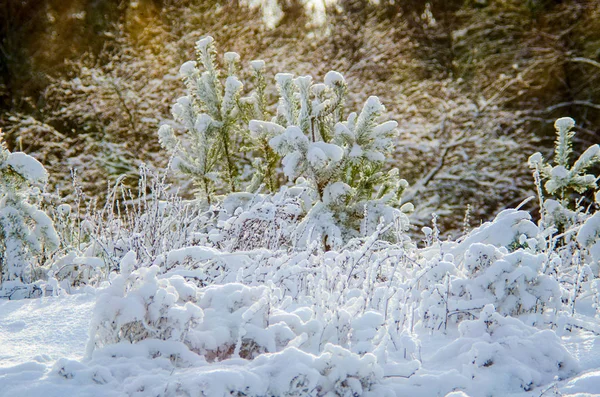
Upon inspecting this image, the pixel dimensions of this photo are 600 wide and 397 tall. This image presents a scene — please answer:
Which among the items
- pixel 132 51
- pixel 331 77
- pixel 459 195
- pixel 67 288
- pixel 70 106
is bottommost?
pixel 459 195

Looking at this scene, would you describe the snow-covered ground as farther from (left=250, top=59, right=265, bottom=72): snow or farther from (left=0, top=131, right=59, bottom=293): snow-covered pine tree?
(left=250, top=59, right=265, bottom=72): snow

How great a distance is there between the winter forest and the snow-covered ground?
1 cm

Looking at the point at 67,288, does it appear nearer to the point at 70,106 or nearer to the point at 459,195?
the point at 70,106

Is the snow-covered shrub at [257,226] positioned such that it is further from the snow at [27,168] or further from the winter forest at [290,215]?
the snow at [27,168]

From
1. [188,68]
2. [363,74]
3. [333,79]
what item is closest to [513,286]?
[333,79]

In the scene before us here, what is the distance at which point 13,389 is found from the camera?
1.96m

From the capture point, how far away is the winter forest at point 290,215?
89.4 inches

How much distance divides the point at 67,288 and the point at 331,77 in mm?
2895

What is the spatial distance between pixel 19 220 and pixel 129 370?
2.57 metres

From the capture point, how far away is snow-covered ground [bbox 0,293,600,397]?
1999mm

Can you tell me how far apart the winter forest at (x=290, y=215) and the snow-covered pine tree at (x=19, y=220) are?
16 millimetres

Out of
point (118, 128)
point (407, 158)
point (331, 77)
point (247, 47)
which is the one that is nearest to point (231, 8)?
point (247, 47)

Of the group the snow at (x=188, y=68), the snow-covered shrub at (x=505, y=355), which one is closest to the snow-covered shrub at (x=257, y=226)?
the snow-covered shrub at (x=505, y=355)

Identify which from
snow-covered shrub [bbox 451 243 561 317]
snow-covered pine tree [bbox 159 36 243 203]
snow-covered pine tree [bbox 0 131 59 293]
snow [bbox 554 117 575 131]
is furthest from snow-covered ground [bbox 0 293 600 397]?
snow [bbox 554 117 575 131]
